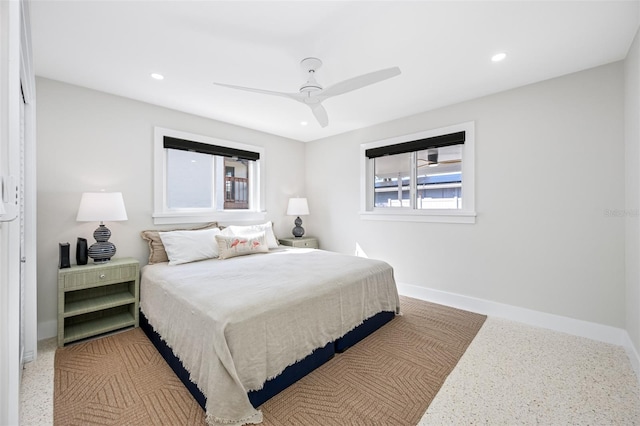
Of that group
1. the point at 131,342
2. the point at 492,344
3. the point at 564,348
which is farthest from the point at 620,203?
the point at 131,342

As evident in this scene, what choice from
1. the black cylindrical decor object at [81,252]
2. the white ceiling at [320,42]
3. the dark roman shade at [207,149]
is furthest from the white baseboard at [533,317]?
the black cylindrical decor object at [81,252]

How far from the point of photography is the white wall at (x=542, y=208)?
250 centimetres

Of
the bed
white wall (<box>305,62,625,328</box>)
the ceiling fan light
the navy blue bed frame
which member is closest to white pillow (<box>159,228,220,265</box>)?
the bed

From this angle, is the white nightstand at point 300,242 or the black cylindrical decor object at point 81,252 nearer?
the black cylindrical decor object at point 81,252

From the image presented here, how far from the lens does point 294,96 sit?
2.26 metres

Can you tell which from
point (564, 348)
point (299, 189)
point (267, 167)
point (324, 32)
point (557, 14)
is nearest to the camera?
point (557, 14)

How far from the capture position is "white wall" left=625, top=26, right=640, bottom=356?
2062mm

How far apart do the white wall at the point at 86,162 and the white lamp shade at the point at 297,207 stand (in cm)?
180

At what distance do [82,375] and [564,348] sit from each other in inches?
151

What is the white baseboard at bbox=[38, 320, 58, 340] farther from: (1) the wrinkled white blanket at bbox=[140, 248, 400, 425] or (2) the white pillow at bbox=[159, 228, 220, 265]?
(2) the white pillow at bbox=[159, 228, 220, 265]

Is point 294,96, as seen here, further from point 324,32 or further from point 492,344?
point 492,344

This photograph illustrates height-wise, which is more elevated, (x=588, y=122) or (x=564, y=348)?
(x=588, y=122)

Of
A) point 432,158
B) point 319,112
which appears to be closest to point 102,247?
point 319,112

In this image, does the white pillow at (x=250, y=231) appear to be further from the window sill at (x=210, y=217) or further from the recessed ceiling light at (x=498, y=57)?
the recessed ceiling light at (x=498, y=57)
